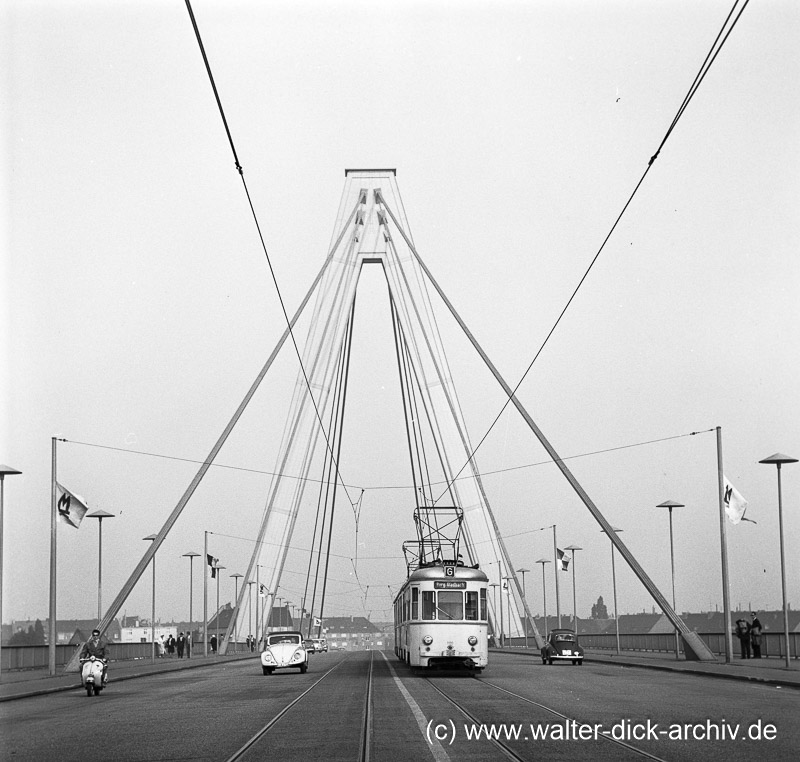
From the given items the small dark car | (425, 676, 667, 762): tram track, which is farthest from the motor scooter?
the small dark car

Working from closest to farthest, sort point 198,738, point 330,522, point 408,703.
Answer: point 198,738
point 408,703
point 330,522

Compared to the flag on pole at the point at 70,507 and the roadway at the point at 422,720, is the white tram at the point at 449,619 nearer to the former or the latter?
the roadway at the point at 422,720

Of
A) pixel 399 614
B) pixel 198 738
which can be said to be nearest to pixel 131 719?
pixel 198 738

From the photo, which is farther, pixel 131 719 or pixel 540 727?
pixel 131 719

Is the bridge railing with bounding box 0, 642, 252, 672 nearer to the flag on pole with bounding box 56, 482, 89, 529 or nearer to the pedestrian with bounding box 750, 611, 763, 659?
the flag on pole with bounding box 56, 482, 89, 529

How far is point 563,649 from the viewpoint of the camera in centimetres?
3616

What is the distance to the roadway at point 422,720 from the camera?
461 inches

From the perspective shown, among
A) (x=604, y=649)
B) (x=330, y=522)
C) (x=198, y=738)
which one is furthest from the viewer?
(x=604, y=649)

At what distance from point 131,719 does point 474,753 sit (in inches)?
278

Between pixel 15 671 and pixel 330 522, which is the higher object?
pixel 330 522

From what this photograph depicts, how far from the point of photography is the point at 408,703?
59.3ft

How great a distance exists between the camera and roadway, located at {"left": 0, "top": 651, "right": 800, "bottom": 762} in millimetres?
11719

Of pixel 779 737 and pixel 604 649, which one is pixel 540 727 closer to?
pixel 779 737

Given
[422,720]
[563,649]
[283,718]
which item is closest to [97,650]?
[283,718]
